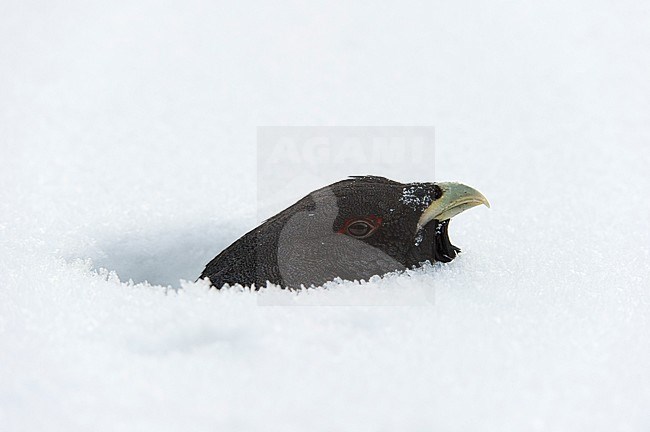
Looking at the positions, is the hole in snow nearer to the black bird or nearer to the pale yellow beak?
the black bird

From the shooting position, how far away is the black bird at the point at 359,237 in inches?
121

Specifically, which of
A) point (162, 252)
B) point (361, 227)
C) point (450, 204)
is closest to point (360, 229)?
point (361, 227)

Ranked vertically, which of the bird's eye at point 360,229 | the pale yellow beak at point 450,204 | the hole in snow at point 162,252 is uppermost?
the pale yellow beak at point 450,204

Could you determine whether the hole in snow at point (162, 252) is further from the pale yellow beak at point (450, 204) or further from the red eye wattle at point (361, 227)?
the pale yellow beak at point (450, 204)

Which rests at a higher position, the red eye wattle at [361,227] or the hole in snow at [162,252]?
the red eye wattle at [361,227]

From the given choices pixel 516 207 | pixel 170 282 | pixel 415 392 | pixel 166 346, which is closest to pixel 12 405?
pixel 166 346

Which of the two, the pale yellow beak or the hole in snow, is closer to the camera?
the pale yellow beak

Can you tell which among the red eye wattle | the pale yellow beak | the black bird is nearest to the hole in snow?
the black bird

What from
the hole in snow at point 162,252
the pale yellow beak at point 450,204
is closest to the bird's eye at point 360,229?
the pale yellow beak at point 450,204

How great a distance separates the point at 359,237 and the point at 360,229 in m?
0.03

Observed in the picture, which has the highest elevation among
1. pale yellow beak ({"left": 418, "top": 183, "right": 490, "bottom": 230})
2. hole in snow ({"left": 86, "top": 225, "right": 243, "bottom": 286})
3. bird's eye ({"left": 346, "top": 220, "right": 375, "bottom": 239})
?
pale yellow beak ({"left": 418, "top": 183, "right": 490, "bottom": 230})

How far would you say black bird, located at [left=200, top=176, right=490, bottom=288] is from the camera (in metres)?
3.06

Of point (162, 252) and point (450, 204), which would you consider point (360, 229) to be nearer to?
point (450, 204)

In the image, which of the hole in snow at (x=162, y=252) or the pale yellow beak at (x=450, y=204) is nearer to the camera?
the pale yellow beak at (x=450, y=204)
